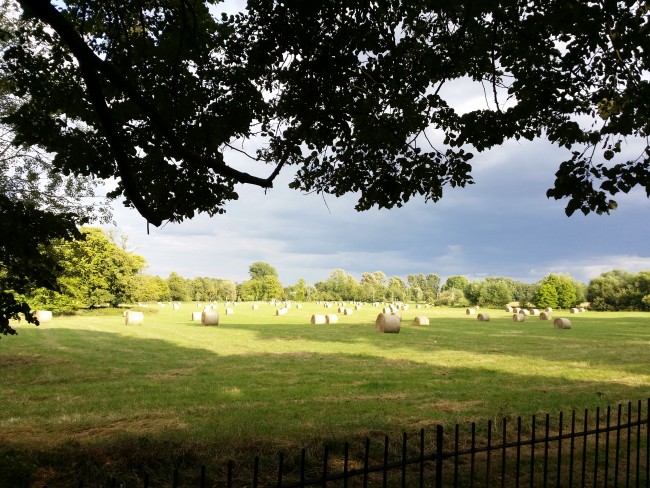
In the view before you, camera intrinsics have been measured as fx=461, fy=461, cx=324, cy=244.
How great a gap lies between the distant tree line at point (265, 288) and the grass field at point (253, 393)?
107 inches

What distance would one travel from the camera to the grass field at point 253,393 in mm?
7727

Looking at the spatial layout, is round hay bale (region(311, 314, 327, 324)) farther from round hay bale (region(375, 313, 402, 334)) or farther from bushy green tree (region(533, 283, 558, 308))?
bushy green tree (region(533, 283, 558, 308))

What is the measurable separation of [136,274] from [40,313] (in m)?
25.4

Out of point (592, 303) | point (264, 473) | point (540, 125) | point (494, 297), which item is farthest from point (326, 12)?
point (494, 297)

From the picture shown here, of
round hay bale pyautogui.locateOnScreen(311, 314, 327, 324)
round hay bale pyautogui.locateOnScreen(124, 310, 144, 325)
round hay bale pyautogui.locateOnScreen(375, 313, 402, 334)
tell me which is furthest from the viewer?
round hay bale pyautogui.locateOnScreen(311, 314, 327, 324)

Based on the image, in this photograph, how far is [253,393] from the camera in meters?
12.3

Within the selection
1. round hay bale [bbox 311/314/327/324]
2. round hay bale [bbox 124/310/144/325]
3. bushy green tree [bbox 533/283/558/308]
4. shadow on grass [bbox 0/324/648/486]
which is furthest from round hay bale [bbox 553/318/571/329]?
bushy green tree [bbox 533/283/558/308]

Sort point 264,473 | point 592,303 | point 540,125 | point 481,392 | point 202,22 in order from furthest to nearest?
point 592,303 → point 481,392 → point 202,22 → point 540,125 → point 264,473

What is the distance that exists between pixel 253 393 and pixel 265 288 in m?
128

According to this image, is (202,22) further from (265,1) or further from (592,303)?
(592,303)

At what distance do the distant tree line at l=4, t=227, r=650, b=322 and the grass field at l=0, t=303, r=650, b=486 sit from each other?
8.88 feet

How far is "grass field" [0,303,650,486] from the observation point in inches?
304

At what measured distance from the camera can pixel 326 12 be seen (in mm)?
6840

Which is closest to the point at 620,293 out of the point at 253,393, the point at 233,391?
the point at 253,393
